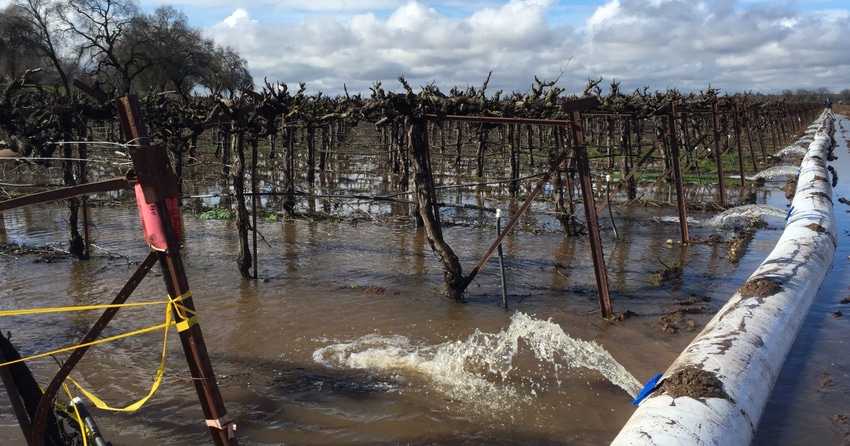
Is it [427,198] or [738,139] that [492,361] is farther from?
[738,139]

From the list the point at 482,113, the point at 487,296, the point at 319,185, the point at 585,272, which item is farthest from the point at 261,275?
the point at 319,185

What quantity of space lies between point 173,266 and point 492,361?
3.59 metres

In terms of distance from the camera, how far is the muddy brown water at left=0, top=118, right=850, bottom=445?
14.9 ft

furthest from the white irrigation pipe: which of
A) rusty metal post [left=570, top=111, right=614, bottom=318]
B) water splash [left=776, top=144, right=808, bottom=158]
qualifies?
water splash [left=776, top=144, right=808, bottom=158]

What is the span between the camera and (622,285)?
8281mm

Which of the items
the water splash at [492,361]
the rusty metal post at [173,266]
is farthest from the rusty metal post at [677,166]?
the rusty metal post at [173,266]

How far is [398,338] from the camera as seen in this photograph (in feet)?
20.5

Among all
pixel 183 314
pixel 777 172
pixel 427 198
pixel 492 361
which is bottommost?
pixel 492 361

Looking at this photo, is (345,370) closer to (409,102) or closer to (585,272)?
(409,102)

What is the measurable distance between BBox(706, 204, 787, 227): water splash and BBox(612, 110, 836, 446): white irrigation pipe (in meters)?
5.39

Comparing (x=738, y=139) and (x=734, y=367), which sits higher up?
(x=738, y=139)

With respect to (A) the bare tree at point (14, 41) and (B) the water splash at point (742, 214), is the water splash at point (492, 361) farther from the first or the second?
(A) the bare tree at point (14, 41)

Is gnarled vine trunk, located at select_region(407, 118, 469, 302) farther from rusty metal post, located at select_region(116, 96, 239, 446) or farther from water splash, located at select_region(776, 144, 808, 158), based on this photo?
water splash, located at select_region(776, 144, 808, 158)

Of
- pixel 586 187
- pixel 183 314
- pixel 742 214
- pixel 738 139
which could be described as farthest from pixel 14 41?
pixel 183 314
